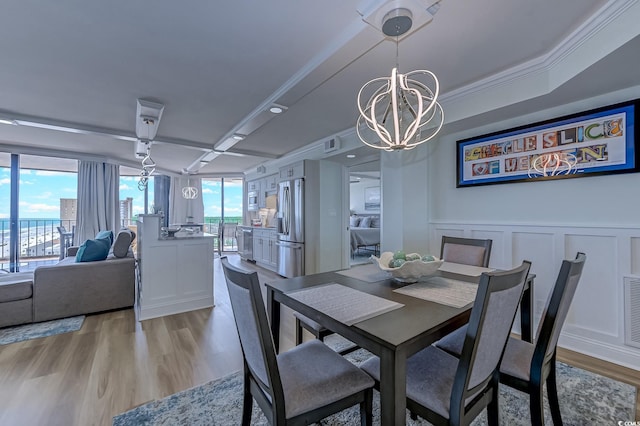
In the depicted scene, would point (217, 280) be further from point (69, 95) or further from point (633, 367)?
point (633, 367)

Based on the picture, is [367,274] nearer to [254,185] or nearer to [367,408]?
[367,408]

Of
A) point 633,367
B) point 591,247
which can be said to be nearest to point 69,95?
point 591,247

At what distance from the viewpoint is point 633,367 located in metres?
2.08

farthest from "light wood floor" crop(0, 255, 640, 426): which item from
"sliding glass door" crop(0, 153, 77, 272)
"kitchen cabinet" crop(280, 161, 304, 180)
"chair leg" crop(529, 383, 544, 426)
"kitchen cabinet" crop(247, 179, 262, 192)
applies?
"kitchen cabinet" crop(247, 179, 262, 192)

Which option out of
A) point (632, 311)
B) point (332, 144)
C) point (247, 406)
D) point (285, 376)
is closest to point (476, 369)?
point (285, 376)

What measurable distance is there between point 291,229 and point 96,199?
436 cm

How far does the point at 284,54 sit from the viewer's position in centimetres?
220

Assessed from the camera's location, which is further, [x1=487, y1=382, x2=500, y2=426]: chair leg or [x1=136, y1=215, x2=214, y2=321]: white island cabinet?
[x1=136, y1=215, x2=214, y2=321]: white island cabinet

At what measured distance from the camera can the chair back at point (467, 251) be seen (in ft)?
7.35

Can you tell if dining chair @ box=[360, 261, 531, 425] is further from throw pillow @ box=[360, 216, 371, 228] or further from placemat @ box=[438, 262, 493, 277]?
throw pillow @ box=[360, 216, 371, 228]

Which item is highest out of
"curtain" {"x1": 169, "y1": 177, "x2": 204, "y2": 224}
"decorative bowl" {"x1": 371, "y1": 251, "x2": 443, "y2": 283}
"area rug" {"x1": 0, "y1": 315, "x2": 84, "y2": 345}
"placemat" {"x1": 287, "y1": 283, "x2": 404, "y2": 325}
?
"curtain" {"x1": 169, "y1": 177, "x2": 204, "y2": 224}

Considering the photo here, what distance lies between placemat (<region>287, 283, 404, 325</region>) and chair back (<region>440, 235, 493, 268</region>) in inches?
51.6

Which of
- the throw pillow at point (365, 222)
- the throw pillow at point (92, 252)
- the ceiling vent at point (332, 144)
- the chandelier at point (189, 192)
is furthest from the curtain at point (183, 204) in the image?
the ceiling vent at point (332, 144)

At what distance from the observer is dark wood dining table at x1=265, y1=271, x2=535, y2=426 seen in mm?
953
